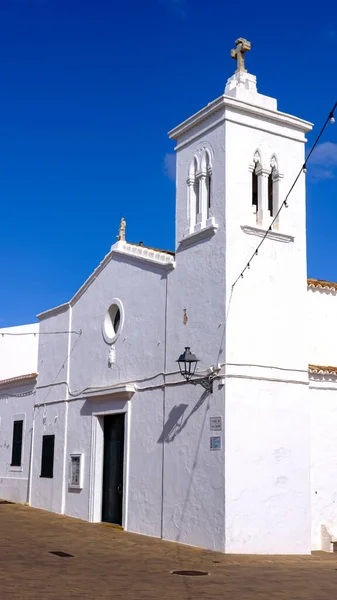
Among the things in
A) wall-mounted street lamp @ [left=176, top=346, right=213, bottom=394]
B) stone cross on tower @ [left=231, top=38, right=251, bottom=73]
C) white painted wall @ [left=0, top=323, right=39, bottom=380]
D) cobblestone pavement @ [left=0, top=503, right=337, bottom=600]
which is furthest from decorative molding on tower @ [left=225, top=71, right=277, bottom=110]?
white painted wall @ [left=0, top=323, right=39, bottom=380]

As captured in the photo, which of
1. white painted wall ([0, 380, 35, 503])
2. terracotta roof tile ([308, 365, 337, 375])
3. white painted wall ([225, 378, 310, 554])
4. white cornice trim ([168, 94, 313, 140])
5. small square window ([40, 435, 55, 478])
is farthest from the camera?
white painted wall ([0, 380, 35, 503])

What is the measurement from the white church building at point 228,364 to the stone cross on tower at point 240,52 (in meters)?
0.03

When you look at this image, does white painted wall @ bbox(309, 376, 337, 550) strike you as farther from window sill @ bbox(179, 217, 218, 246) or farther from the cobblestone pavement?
window sill @ bbox(179, 217, 218, 246)

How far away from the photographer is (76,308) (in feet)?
63.6

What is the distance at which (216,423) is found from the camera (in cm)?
1273

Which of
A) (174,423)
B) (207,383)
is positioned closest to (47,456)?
(174,423)

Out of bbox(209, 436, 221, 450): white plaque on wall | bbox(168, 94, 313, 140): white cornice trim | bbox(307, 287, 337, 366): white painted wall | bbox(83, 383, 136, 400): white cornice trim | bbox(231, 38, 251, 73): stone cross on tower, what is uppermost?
bbox(231, 38, 251, 73): stone cross on tower

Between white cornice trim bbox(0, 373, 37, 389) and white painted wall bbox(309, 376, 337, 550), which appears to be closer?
white painted wall bbox(309, 376, 337, 550)

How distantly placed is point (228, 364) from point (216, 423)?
3.38 feet

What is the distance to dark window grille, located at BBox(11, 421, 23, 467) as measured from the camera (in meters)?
21.7

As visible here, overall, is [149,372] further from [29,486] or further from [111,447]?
[29,486]

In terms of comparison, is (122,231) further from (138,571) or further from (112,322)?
(138,571)

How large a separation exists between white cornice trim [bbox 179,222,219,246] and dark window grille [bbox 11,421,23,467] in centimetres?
992

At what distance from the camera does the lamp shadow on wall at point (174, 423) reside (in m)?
13.7
